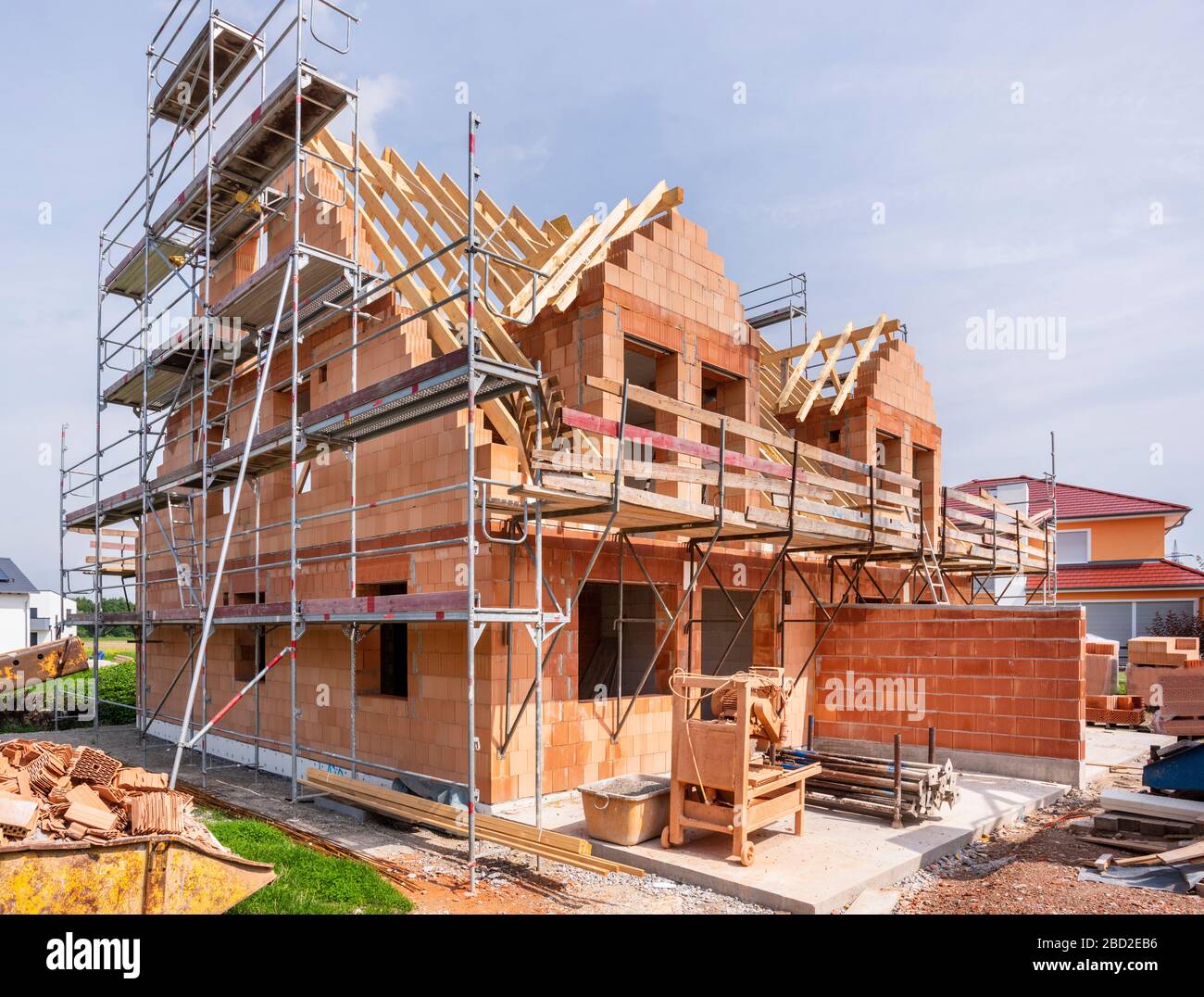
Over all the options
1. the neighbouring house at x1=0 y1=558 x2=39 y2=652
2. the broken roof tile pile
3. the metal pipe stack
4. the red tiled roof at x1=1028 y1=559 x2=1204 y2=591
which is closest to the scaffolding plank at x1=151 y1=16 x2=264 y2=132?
the broken roof tile pile

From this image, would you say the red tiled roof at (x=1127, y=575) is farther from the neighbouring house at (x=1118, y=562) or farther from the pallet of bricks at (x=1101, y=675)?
the pallet of bricks at (x=1101, y=675)

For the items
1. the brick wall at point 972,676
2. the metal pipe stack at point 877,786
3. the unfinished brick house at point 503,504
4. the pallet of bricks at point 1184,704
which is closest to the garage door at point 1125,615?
the unfinished brick house at point 503,504

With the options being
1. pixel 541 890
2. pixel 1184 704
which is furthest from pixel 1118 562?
pixel 541 890

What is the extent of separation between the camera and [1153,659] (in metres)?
17.9

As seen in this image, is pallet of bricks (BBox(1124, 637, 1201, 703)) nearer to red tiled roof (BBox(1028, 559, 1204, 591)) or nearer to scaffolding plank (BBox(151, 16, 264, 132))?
red tiled roof (BBox(1028, 559, 1204, 591))

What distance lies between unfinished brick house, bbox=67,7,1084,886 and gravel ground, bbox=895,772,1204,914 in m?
2.63

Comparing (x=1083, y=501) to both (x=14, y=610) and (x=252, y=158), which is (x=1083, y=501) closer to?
(x=252, y=158)

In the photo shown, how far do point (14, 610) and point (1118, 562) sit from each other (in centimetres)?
4397

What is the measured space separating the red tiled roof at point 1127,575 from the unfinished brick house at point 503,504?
51.1 feet

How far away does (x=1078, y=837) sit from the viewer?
27.5ft

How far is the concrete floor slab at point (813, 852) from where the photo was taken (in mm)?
6480
